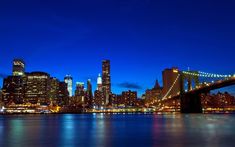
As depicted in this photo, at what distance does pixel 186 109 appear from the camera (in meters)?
105

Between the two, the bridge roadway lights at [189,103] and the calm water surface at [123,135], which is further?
the bridge roadway lights at [189,103]

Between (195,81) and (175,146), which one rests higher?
(195,81)

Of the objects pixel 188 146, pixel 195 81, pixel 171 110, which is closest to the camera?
pixel 188 146

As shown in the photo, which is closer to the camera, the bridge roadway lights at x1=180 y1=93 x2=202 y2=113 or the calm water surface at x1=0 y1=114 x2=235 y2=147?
the calm water surface at x1=0 y1=114 x2=235 y2=147

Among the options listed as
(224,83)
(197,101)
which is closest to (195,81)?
(197,101)

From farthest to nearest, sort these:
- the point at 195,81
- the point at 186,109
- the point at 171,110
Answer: the point at 171,110 → the point at 195,81 → the point at 186,109

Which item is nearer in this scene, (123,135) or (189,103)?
(123,135)

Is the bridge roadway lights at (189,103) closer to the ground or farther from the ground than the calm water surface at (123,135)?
farther from the ground

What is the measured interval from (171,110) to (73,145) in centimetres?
16982

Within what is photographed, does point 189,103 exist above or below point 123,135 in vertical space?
above

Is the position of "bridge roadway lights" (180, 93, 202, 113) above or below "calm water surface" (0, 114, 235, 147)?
above

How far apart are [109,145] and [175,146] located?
4817 mm

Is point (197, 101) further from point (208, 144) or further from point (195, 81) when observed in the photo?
point (208, 144)

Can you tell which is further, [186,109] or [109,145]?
[186,109]
